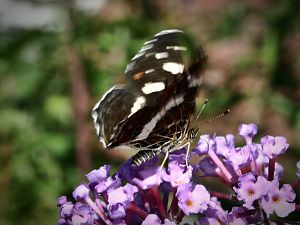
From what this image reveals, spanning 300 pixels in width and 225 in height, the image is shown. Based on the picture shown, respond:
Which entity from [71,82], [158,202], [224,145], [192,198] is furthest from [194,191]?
[71,82]

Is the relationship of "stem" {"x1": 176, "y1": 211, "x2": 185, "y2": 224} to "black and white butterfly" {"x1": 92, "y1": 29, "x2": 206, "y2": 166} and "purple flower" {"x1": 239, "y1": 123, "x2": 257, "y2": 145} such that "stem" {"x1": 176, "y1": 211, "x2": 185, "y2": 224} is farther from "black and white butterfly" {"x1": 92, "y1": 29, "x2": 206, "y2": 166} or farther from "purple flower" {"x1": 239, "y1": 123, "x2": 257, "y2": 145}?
"purple flower" {"x1": 239, "y1": 123, "x2": 257, "y2": 145}

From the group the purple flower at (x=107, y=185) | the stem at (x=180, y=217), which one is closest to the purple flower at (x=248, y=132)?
the stem at (x=180, y=217)

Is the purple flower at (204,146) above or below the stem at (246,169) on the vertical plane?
above

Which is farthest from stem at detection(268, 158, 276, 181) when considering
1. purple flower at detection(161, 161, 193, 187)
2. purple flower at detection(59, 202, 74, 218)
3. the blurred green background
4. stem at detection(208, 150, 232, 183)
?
the blurred green background

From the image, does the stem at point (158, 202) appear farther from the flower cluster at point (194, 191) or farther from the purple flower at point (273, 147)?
the purple flower at point (273, 147)

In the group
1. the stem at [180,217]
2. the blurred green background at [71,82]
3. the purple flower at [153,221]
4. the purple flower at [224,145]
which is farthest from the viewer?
the blurred green background at [71,82]

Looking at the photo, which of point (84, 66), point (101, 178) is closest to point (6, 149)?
point (84, 66)

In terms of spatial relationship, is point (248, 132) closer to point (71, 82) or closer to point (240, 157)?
point (240, 157)

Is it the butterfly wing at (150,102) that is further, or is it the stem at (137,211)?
the butterfly wing at (150,102)
